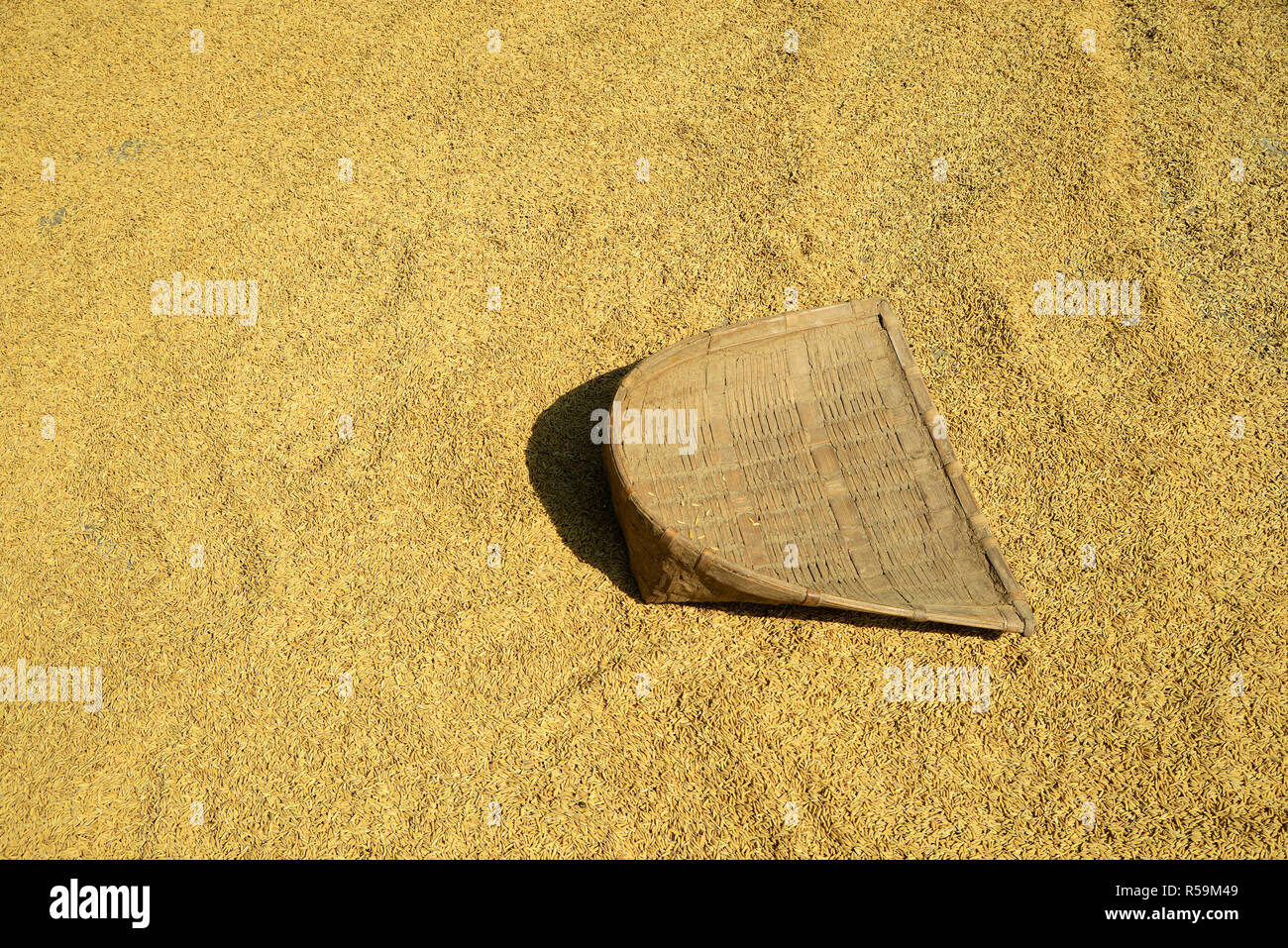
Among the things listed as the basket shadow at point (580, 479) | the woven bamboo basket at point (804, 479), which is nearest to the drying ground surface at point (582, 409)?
the basket shadow at point (580, 479)

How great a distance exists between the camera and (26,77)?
259 inches

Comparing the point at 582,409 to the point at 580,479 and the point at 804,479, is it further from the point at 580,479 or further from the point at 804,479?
the point at 804,479

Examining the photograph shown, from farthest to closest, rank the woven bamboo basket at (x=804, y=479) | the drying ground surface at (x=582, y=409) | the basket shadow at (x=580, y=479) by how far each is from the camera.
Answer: the basket shadow at (x=580, y=479) < the woven bamboo basket at (x=804, y=479) < the drying ground surface at (x=582, y=409)

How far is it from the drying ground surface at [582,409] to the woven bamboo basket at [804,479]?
285 millimetres

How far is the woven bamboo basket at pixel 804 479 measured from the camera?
3830mm

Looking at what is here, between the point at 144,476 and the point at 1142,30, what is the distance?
6.79 meters

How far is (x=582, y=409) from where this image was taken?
15.8ft

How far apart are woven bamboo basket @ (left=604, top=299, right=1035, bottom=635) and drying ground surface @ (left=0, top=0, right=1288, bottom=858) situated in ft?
0.93

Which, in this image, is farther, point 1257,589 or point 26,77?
point 26,77

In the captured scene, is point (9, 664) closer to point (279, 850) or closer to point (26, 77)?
point (279, 850)

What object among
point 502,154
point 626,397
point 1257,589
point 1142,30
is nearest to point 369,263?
point 502,154

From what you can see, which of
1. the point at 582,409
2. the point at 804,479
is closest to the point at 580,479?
the point at 582,409

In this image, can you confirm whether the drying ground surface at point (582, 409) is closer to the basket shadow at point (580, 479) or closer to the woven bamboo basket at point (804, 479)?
the basket shadow at point (580, 479)

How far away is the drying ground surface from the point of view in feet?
12.2
